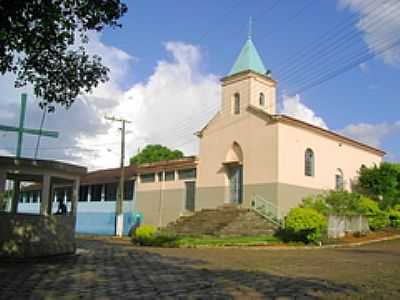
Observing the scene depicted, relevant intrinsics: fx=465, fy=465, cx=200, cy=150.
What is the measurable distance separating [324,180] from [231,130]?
6.75 metres

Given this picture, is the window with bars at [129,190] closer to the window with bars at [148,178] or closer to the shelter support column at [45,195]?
the window with bars at [148,178]

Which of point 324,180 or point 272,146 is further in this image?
point 324,180

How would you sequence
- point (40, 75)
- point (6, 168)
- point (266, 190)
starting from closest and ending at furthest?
point (40, 75) → point (6, 168) → point (266, 190)

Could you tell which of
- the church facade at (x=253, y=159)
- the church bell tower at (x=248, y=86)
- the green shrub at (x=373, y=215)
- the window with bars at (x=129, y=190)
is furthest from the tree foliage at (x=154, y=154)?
the green shrub at (x=373, y=215)

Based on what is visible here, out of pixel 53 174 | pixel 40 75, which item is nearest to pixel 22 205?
pixel 53 174

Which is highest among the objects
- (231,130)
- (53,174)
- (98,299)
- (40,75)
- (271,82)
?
(271,82)

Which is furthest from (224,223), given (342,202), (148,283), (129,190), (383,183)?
(148,283)

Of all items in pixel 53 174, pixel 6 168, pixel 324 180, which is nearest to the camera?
pixel 6 168

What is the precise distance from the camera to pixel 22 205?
44688 mm

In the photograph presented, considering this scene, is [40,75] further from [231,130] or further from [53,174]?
[231,130]

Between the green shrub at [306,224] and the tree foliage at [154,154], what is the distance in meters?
35.7

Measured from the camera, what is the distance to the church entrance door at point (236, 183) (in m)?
29.2

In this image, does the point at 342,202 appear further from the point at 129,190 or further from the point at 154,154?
the point at 154,154

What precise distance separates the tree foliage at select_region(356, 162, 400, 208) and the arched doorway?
29.3 feet
